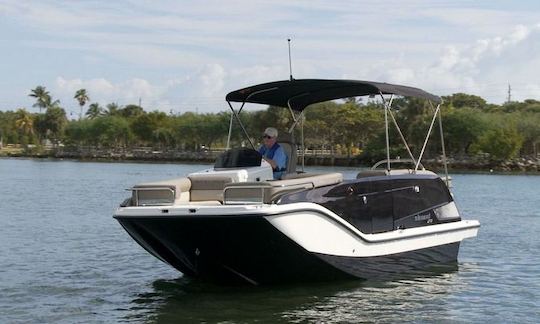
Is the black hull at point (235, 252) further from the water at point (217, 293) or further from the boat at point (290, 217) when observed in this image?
the water at point (217, 293)

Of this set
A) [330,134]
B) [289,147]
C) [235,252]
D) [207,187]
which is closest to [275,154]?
[289,147]

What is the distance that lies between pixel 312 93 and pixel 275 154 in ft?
6.38

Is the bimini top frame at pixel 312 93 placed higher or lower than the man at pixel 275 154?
higher

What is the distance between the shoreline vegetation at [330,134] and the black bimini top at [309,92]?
1837 inches

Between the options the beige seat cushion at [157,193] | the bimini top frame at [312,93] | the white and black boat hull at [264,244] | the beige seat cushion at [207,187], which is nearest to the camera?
the white and black boat hull at [264,244]

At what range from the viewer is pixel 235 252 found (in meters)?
12.2

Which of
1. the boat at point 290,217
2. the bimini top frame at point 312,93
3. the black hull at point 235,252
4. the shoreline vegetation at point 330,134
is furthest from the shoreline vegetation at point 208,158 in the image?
the black hull at point 235,252

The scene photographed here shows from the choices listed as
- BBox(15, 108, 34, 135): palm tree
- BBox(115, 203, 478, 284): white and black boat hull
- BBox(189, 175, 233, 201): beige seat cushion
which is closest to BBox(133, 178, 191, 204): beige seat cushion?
BBox(115, 203, 478, 284): white and black boat hull

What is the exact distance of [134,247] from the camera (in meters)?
19.1

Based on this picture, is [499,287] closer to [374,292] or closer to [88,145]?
[374,292]

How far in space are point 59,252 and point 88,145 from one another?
5398 inches

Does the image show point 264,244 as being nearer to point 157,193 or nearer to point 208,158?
point 157,193

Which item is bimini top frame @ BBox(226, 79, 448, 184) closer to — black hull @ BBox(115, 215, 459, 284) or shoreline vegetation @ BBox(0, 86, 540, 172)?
black hull @ BBox(115, 215, 459, 284)

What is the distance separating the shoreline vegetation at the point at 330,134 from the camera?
87538 mm
